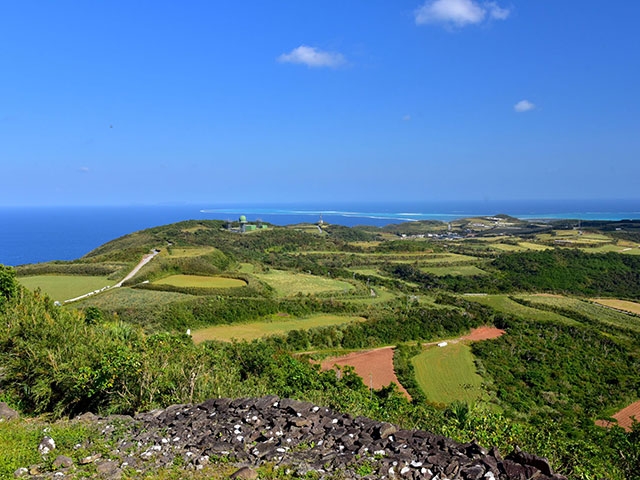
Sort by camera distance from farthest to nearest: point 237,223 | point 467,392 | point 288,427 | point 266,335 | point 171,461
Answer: point 237,223
point 266,335
point 467,392
point 288,427
point 171,461

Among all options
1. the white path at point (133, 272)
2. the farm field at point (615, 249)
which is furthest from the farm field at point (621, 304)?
the white path at point (133, 272)

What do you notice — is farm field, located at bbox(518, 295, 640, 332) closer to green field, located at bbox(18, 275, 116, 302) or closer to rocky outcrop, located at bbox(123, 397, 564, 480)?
rocky outcrop, located at bbox(123, 397, 564, 480)

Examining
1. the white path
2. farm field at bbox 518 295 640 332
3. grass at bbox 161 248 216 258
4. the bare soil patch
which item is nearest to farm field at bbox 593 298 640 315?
farm field at bbox 518 295 640 332

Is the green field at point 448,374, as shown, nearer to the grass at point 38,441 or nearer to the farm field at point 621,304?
the grass at point 38,441

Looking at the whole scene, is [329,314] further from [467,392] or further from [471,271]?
[471,271]

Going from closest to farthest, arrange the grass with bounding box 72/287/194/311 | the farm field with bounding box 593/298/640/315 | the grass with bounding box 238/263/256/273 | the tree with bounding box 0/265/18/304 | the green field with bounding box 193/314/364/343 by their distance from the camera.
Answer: the tree with bounding box 0/265/18/304 → the green field with bounding box 193/314/364/343 → the grass with bounding box 72/287/194/311 → the farm field with bounding box 593/298/640/315 → the grass with bounding box 238/263/256/273

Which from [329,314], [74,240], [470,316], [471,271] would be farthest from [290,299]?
[74,240]
